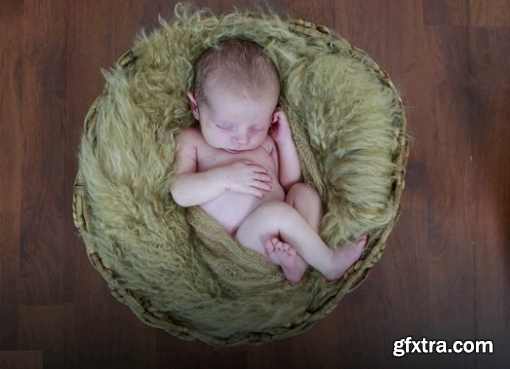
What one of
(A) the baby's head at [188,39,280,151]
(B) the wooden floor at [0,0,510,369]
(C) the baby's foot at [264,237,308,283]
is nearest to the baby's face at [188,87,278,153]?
(A) the baby's head at [188,39,280,151]

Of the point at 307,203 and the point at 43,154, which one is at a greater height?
the point at 43,154

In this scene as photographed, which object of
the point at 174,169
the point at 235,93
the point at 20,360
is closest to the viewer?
the point at 235,93

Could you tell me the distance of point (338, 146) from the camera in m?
1.14

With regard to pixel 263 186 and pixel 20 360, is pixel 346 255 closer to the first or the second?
pixel 263 186

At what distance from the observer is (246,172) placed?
1.08 meters

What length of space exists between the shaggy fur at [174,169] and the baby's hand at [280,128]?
7cm

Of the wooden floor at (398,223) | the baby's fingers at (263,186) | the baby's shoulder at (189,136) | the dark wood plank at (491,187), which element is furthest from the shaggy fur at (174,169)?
the dark wood plank at (491,187)

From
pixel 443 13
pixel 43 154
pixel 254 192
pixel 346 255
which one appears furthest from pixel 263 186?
pixel 443 13

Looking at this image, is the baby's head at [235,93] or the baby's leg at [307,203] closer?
the baby's head at [235,93]

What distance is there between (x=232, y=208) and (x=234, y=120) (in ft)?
0.65

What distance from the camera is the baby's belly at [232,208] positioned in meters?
1.12

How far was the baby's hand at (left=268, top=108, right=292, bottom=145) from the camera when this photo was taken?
3.87 feet

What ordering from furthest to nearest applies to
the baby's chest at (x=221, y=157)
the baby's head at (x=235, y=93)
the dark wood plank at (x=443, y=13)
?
the dark wood plank at (x=443, y=13) → the baby's chest at (x=221, y=157) → the baby's head at (x=235, y=93)

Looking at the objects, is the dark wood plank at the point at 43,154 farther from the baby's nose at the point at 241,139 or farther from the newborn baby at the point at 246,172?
the baby's nose at the point at 241,139
